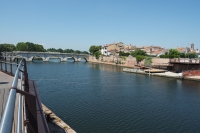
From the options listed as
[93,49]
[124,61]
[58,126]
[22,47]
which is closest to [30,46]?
[22,47]

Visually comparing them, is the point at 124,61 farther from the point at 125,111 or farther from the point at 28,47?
the point at 28,47

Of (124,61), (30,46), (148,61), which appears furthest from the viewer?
(30,46)

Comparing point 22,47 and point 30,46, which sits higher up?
point 30,46

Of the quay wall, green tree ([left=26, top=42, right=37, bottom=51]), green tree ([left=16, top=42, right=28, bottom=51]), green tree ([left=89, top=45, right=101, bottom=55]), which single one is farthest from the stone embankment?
green tree ([left=26, top=42, right=37, bottom=51])

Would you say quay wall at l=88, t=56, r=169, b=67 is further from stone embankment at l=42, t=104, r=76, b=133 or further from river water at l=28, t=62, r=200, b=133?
stone embankment at l=42, t=104, r=76, b=133

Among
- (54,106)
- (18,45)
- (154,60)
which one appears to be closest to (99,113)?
(54,106)

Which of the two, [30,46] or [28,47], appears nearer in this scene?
[28,47]

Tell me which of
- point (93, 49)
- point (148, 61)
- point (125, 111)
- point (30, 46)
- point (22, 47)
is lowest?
point (125, 111)

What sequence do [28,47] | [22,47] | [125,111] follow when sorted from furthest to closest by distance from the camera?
[28,47] < [22,47] < [125,111]

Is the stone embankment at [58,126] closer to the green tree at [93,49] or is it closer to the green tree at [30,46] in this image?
the green tree at [93,49]

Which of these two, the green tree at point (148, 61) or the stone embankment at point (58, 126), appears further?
the green tree at point (148, 61)

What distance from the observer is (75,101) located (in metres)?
16.8

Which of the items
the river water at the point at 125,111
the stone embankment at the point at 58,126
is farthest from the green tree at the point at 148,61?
the stone embankment at the point at 58,126

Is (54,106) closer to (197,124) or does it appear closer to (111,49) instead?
(197,124)
